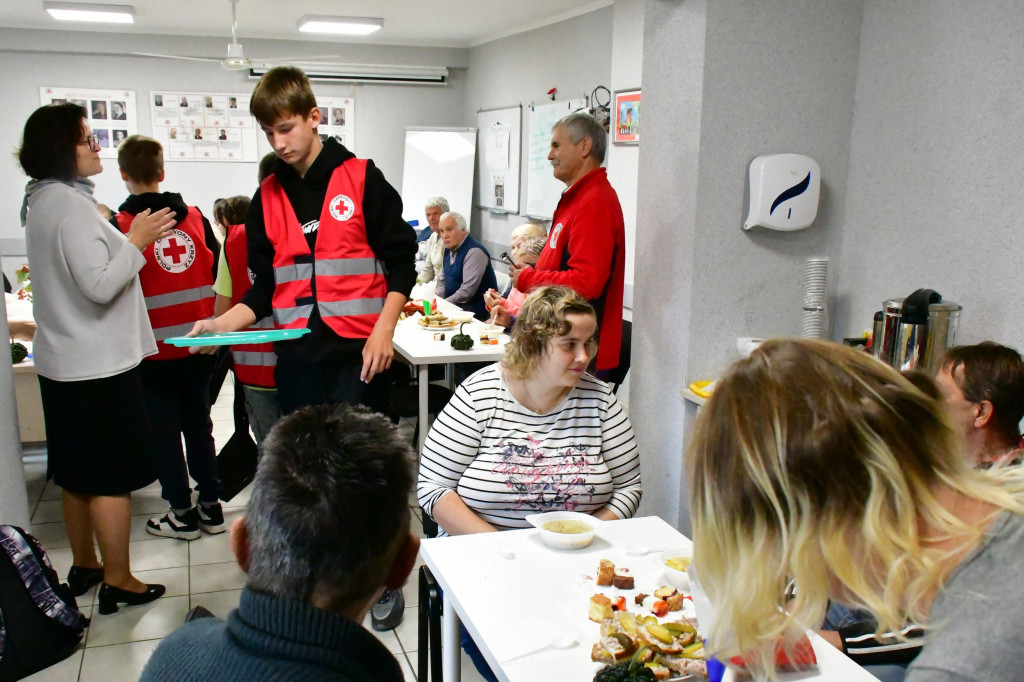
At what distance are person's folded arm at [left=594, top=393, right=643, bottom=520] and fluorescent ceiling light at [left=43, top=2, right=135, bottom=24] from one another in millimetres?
6318

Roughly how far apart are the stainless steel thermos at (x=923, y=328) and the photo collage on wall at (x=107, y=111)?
7740 mm

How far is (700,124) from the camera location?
2.54 m

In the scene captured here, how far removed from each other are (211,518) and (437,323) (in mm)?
1449

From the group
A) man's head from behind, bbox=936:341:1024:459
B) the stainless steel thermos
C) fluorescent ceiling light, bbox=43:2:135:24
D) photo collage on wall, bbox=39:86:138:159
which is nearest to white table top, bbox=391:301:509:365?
the stainless steel thermos

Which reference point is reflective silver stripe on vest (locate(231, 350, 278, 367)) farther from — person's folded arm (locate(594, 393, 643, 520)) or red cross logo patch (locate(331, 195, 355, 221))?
person's folded arm (locate(594, 393, 643, 520))

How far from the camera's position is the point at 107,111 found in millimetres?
8000

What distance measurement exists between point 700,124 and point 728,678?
1.84 metres

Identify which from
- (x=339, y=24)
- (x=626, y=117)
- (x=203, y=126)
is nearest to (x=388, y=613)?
(x=626, y=117)

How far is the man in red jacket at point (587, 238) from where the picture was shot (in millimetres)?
2918

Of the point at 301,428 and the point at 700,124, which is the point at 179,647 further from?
the point at 700,124

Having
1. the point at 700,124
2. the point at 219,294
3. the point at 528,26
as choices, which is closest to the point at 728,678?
the point at 700,124

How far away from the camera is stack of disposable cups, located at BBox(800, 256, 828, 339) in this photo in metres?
2.66

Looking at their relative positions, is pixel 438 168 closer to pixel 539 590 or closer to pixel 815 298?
pixel 815 298

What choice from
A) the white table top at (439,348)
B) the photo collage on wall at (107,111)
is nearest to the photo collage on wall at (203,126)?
the photo collage on wall at (107,111)
